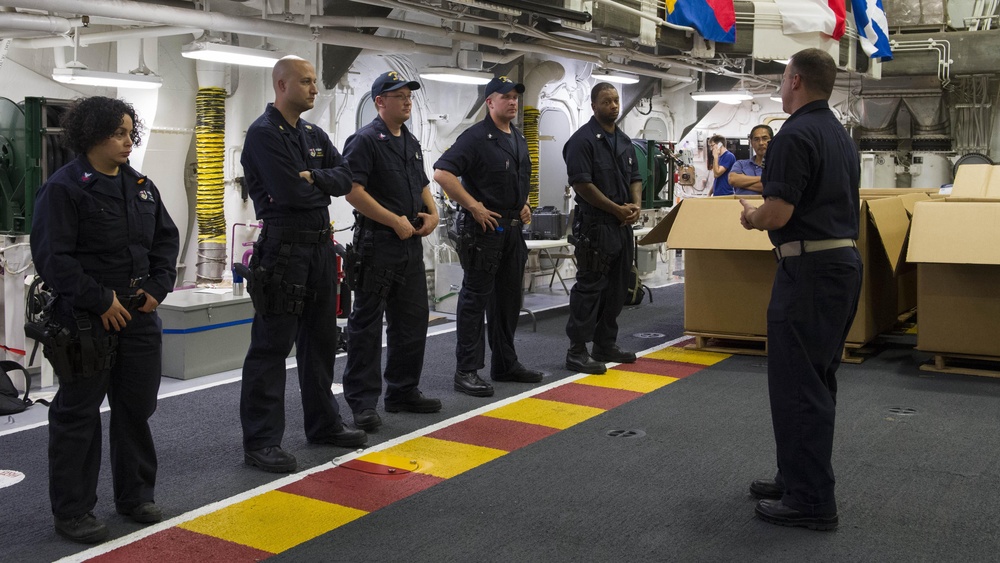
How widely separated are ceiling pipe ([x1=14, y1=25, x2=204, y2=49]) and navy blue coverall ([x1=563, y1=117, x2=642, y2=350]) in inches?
119

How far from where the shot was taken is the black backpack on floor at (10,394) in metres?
5.56

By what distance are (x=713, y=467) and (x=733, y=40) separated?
7707mm

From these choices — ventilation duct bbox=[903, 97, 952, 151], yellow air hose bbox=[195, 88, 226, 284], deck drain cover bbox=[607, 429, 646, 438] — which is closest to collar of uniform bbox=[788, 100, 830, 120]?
deck drain cover bbox=[607, 429, 646, 438]

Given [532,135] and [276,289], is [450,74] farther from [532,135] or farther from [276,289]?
[276,289]

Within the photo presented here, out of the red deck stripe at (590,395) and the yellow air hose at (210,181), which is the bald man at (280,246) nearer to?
the red deck stripe at (590,395)

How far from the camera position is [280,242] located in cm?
452

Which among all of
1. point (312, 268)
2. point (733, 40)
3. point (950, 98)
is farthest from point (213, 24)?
point (950, 98)

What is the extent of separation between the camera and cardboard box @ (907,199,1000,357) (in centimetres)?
645

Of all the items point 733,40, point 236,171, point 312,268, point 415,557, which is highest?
point 733,40

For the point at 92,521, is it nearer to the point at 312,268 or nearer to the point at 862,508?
the point at 312,268

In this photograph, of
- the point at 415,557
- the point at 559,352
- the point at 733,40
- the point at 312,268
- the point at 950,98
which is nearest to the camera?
the point at 415,557

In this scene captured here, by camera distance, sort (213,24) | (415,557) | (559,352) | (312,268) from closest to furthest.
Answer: (415,557), (312,268), (213,24), (559,352)

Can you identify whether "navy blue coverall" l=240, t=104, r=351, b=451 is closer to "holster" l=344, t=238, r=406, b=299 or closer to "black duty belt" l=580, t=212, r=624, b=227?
"holster" l=344, t=238, r=406, b=299

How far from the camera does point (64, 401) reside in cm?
365
